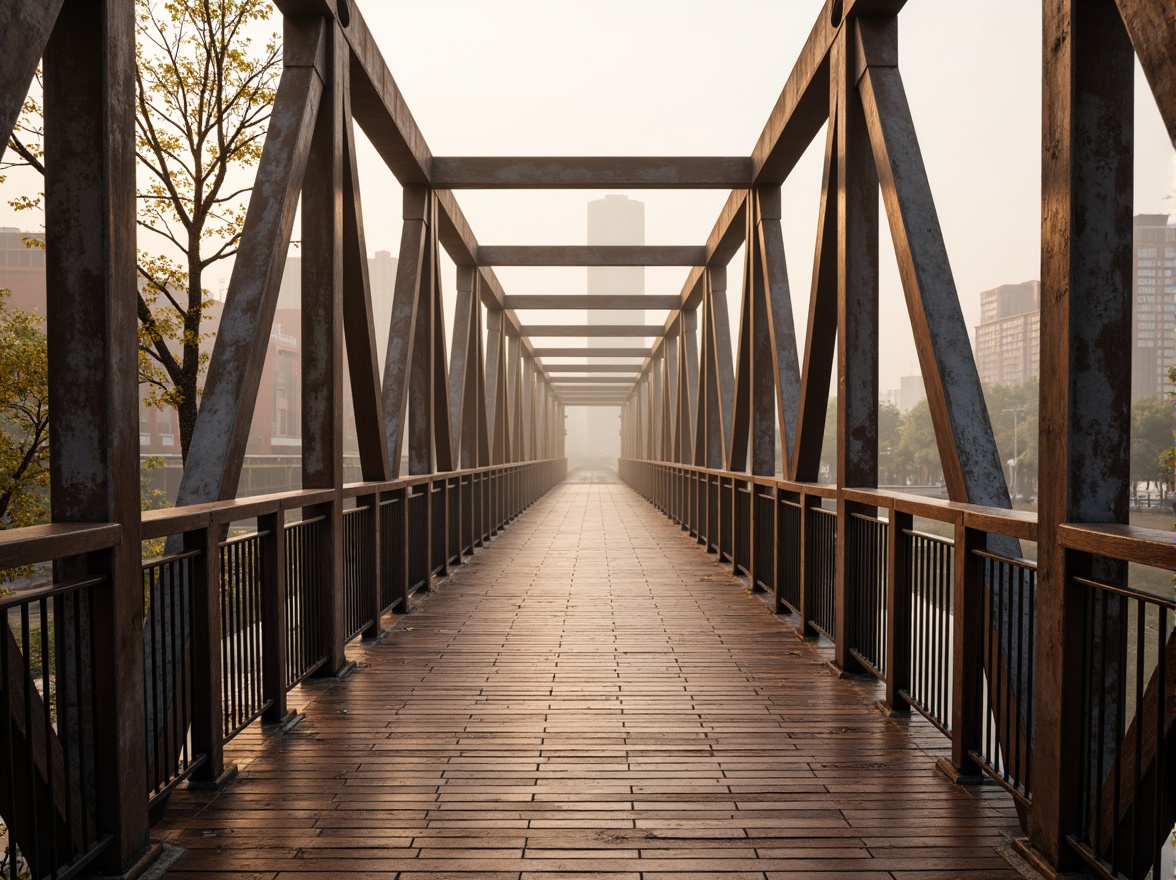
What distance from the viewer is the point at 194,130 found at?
40.2 feet

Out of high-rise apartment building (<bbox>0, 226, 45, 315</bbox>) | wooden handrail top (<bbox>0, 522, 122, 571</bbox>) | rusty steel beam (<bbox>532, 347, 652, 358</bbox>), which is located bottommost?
wooden handrail top (<bbox>0, 522, 122, 571</bbox>)

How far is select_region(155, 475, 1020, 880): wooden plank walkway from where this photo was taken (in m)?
2.69

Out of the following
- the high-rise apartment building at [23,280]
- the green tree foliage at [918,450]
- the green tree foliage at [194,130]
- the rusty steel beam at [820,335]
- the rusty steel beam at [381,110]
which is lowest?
the green tree foliage at [918,450]

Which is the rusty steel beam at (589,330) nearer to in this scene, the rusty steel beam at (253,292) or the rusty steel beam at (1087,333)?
the rusty steel beam at (253,292)

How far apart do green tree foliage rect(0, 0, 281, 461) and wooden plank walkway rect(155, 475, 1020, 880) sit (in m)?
8.05

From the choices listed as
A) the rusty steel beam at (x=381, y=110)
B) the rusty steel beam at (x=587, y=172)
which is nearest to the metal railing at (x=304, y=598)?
the rusty steel beam at (x=381, y=110)

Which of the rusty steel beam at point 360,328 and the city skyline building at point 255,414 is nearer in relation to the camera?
the rusty steel beam at point 360,328

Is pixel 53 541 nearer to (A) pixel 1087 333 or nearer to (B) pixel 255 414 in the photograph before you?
(A) pixel 1087 333

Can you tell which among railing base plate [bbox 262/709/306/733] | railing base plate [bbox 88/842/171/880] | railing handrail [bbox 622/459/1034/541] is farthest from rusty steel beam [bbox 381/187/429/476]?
railing base plate [bbox 88/842/171/880]

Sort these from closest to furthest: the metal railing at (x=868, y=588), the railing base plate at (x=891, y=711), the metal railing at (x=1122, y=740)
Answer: the metal railing at (x=1122, y=740), the railing base plate at (x=891, y=711), the metal railing at (x=868, y=588)

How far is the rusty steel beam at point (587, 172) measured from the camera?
850 centimetres

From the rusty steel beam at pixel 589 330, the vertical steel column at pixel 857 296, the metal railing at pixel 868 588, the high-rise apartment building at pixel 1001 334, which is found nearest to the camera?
the metal railing at pixel 868 588

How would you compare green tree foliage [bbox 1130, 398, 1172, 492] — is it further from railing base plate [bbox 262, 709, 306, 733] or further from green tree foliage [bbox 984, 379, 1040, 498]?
railing base plate [bbox 262, 709, 306, 733]

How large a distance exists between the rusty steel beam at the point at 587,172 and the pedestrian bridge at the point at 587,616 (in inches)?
50.4
